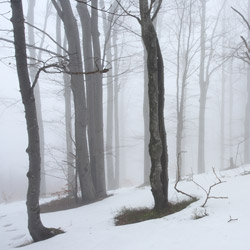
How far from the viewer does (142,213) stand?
185 inches

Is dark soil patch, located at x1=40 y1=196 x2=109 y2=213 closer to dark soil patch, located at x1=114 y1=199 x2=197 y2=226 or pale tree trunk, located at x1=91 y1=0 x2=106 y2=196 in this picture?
pale tree trunk, located at x1=91 y1=0 x2=106 y2=196

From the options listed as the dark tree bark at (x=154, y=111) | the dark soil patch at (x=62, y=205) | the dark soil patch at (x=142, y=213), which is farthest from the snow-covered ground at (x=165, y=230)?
the dark soil patch at (x=62, y=205)

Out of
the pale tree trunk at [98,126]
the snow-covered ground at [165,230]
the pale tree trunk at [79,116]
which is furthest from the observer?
the pale tree trunk at [98,126]

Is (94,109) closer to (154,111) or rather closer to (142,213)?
(154,111)

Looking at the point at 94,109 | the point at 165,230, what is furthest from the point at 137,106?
the point at 165,230

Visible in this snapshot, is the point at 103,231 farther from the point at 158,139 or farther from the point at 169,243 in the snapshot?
the point at 158,139

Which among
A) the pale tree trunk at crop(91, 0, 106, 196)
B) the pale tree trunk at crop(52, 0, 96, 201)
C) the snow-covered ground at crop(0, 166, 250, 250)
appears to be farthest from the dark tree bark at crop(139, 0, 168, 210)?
the pale tree trunk at crop(91, 0, 106, 196)

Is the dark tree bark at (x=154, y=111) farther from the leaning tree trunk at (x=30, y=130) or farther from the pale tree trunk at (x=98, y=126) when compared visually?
the pale tree trunk at (x=98, y=126)

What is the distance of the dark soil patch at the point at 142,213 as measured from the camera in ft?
14.2

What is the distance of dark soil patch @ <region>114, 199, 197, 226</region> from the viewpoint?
171 inches

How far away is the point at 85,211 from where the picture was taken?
6160mm

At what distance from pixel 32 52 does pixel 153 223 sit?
13.4 m

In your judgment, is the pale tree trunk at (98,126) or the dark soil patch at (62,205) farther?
the pale tree trunk at (98,126)

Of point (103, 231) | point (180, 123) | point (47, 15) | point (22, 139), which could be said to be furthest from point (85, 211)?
point (22, 139)
